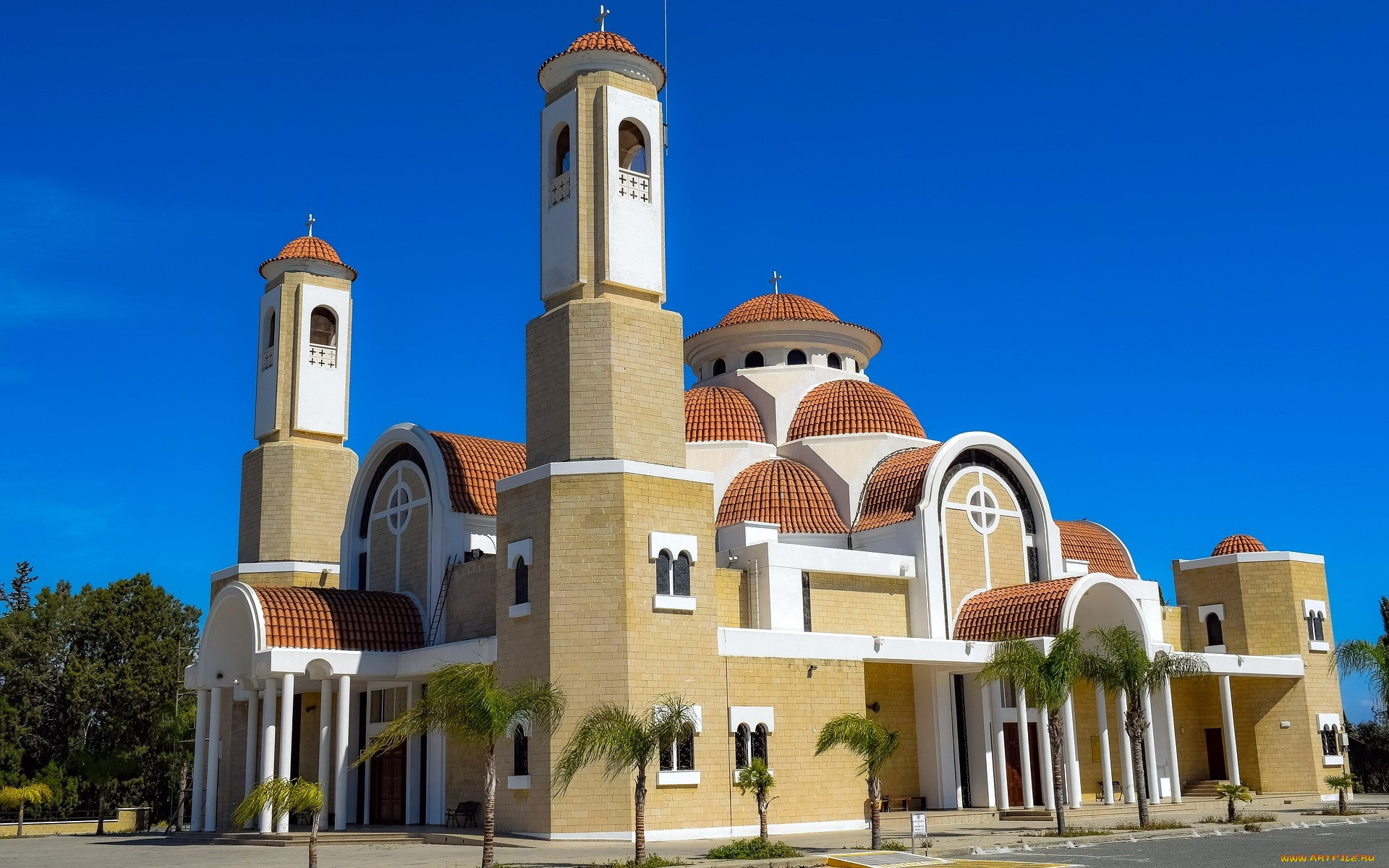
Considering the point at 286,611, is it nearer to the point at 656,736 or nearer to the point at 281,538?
the point at 281,538

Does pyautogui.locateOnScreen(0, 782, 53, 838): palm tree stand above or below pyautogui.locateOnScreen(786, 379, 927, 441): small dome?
below

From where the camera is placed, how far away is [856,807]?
2370 cm

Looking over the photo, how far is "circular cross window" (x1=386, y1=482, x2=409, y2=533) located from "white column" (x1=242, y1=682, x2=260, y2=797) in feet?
15.4

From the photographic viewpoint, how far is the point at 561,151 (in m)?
24.7

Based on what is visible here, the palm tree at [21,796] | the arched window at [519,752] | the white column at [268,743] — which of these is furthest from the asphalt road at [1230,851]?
the palm tree at [21,796]

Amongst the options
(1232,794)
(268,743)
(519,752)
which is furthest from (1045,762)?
(268,743)

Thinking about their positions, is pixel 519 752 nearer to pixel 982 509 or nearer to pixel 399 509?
pixel 399 509

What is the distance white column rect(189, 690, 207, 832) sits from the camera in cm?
2744

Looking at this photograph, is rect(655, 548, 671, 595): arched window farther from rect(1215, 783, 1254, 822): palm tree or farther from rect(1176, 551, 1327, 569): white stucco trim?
rect(1176, 551, 1327, 569): white stucco trim

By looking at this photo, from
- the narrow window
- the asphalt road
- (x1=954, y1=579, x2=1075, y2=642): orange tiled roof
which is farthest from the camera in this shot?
(x1=954, y1=579, x2=1075, y2=642): orange tiled roof

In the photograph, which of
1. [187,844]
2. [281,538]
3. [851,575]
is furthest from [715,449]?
[187,844]

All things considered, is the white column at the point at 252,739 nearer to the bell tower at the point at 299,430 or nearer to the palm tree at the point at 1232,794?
the bell tower at the point at 299,430

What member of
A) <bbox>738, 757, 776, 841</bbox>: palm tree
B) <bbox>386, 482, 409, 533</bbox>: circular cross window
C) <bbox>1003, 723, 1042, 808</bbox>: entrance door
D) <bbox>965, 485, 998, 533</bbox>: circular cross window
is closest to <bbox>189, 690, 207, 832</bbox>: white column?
<bbox>386, 482, 409, 533</bbox>: circular cross window

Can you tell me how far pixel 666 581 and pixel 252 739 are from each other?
10388 mm
